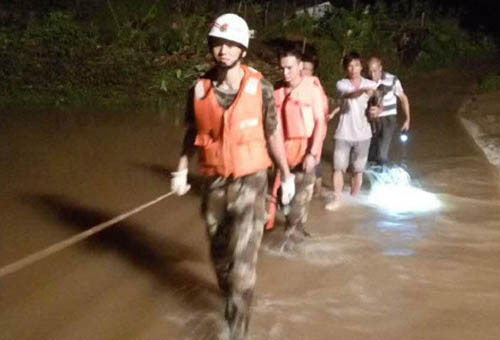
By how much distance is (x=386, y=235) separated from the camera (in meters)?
7.15

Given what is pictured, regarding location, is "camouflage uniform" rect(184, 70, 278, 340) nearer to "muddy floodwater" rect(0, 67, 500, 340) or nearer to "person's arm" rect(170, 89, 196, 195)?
"person's arm" rect(170, 89, 196, 195)

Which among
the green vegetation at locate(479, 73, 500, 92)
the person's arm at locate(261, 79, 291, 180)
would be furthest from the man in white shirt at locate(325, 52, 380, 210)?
the green vegetation at locate(479, 73, 500, 92)

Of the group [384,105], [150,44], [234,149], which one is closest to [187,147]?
[234,149]

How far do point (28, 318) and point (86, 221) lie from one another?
7.67 feet

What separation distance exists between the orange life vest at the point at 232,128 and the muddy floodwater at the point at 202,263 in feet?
4.01

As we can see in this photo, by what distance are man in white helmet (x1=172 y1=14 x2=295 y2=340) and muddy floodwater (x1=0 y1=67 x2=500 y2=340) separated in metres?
0.66

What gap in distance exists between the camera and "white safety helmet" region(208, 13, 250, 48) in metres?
4.19

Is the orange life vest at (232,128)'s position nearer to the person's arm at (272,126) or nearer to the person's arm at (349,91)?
the person's arm at (272,126)

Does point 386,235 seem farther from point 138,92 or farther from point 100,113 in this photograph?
point 138,92

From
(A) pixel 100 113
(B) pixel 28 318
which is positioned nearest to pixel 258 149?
(B) pixel 28 318

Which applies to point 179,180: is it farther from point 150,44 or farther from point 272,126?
point 150,44

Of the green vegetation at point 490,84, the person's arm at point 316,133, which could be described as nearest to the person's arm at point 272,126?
the person's arm at point 316,133

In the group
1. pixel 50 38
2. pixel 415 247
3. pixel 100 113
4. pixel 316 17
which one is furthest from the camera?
pixel 316 17

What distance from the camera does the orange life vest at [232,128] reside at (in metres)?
4.25
